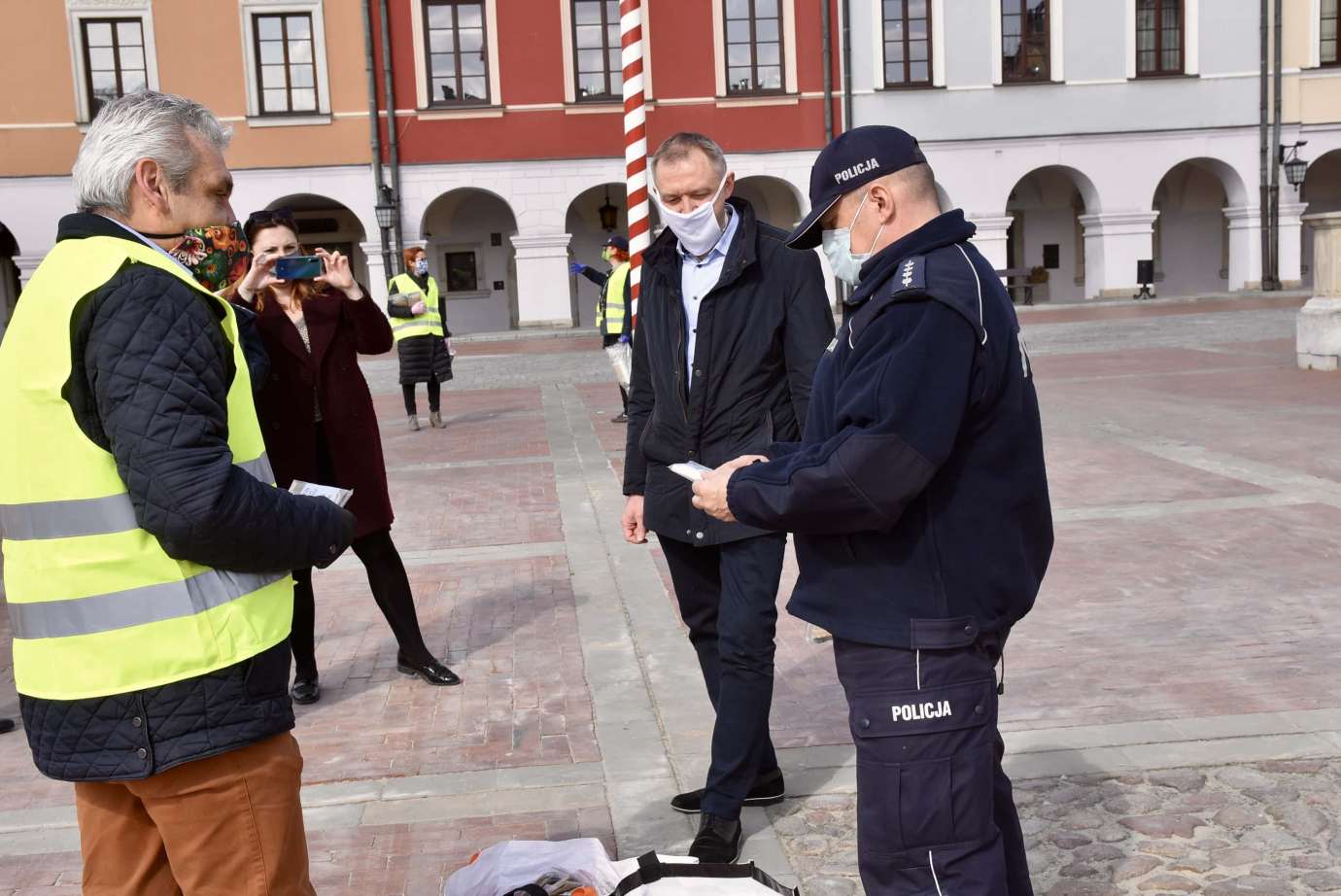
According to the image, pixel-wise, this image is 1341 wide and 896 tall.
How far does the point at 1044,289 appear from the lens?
34688mm

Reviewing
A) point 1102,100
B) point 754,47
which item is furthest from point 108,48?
point 1102,100

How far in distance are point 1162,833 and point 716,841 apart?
4.14 ft

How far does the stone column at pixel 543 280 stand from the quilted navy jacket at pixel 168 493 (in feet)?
91.4

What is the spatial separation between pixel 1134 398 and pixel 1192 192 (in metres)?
23.9

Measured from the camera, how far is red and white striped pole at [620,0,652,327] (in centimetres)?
650

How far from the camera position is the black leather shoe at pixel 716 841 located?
12.1 ft

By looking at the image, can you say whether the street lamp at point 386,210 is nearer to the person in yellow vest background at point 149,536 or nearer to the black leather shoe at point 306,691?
the black leather shoe at point 306,691

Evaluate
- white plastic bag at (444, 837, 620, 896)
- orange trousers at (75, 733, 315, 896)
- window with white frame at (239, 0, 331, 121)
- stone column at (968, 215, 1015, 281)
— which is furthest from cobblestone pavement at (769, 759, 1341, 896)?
stone column at (968, 215, 1015, 281)

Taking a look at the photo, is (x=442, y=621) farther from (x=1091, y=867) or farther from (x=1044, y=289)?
(x=1044, y=289)

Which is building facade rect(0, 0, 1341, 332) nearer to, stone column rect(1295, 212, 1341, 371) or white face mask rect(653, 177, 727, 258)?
stone column rect(1295, 212, 1341, 371)

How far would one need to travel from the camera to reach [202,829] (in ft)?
7.51

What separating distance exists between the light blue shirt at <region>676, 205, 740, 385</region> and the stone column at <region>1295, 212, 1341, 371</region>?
12.6m

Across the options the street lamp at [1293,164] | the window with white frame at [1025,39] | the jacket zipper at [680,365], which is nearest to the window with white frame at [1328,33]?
the street lamp at [1293,164]

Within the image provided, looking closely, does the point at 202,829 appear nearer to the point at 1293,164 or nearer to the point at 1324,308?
the point at 1324,308
